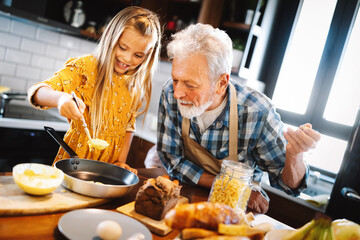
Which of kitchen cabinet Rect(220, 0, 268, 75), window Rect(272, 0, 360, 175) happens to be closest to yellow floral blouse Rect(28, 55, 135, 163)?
kitchen cabinet Rect(220, 0, 268, 75)

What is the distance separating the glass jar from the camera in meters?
1.06

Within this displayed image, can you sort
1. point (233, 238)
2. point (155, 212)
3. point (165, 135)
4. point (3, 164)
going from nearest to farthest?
point (233, 238) < point (155, 212) < point (165, 135) < point (3, 164)

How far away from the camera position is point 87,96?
1.56m

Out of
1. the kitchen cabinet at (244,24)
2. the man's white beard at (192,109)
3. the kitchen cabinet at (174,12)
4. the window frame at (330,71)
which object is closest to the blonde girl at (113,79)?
the man's white beard at (192,109)

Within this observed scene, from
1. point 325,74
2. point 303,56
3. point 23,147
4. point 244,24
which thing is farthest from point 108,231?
point 303,56

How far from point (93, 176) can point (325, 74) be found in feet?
7.43

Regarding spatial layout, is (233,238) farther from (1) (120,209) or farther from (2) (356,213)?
(2) (356,213)

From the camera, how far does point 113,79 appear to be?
5.44 ft

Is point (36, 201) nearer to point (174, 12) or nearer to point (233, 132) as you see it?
point (233, 132)

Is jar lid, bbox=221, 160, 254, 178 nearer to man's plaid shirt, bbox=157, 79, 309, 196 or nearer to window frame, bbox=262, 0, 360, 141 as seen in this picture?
man's plaid shirt, bbox=157, 79, 309, 196

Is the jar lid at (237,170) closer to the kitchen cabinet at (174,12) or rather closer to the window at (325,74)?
the window at (325,74)

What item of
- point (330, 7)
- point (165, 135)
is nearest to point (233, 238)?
point (165, 135)

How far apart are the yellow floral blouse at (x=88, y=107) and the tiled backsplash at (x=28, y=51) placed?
1.59 meters

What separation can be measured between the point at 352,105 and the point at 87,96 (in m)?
2.13
